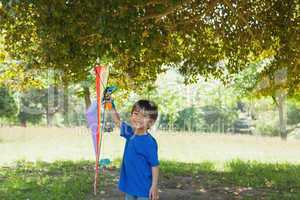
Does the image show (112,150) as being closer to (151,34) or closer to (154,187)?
(151,34)

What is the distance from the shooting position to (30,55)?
11.7 m

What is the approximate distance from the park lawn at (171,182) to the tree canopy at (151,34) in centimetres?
228

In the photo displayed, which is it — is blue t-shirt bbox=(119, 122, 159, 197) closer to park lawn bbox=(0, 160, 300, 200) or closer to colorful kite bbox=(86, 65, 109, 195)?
colorful kite bbox=(86, 65, 109, 195)

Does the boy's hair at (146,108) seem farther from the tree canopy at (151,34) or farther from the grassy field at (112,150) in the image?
the grassy field at (112,150)

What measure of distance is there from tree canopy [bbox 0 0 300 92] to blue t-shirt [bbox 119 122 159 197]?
2.13m

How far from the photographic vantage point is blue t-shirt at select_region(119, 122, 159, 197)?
18.3ft

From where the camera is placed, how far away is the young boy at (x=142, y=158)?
18.2ft

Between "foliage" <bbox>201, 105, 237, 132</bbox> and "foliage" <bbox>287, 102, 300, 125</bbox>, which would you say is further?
"foliage" <bbox>287, 102, 300, 125</bbox>

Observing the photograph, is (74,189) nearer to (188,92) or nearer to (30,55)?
(30,55)

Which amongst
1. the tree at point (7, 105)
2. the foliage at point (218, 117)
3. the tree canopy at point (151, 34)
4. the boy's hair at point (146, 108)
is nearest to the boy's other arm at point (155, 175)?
the boy's hair at point (146, 108)

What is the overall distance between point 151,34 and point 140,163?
3.84 m

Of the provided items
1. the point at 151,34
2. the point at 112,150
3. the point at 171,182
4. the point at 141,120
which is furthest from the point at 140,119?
the point at 112,150

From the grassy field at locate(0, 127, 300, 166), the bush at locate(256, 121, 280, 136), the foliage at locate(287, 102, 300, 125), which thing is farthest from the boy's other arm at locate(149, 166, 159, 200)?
the foliage at locate(287, 102, 300, 125)

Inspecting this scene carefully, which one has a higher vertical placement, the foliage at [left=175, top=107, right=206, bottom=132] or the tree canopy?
the tree canopy
